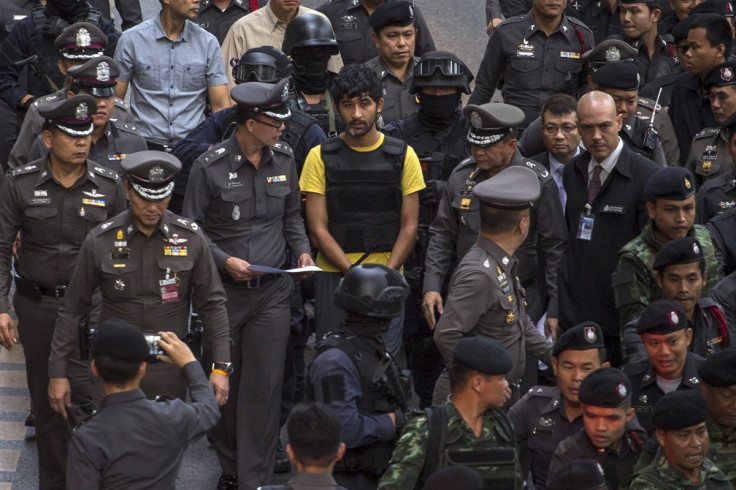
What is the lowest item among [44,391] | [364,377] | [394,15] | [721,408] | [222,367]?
[44,391]

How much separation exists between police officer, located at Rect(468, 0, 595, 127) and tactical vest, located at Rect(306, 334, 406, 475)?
4.53 meters

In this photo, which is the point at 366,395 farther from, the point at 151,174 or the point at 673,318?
the point at 151,174

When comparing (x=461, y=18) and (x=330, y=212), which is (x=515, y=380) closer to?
(x=330, y=212)

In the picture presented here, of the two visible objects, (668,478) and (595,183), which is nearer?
(668,478)

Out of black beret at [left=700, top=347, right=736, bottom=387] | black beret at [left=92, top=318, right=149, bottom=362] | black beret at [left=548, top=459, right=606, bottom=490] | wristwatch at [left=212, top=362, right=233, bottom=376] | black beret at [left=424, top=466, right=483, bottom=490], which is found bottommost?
wristwatch at [left=212, top=362, right=233, bottom=376]

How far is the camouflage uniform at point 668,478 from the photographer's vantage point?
18.8 ft

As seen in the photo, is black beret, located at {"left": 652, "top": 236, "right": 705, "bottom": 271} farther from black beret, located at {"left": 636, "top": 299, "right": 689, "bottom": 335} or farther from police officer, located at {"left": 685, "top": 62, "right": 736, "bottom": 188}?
police officer, located at {"left": 685, "top": 62, "right": 736, "bottom": 188}

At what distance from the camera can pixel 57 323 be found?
23.5ft

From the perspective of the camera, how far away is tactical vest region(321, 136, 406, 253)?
817 centimetres

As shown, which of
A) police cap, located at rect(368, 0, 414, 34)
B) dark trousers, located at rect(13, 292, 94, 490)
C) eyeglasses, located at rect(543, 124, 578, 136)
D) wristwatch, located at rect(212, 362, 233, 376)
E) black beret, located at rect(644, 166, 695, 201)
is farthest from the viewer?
police cap, located at rect(368, 0, 414, 34)

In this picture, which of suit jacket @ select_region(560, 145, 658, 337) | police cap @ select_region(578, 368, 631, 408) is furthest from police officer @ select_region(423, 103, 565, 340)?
police cap @ select_region(578, 368, 631, 408)

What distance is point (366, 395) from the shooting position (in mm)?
5824

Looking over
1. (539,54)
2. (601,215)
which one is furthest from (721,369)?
(539,54)

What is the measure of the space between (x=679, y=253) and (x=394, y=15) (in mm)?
3352
